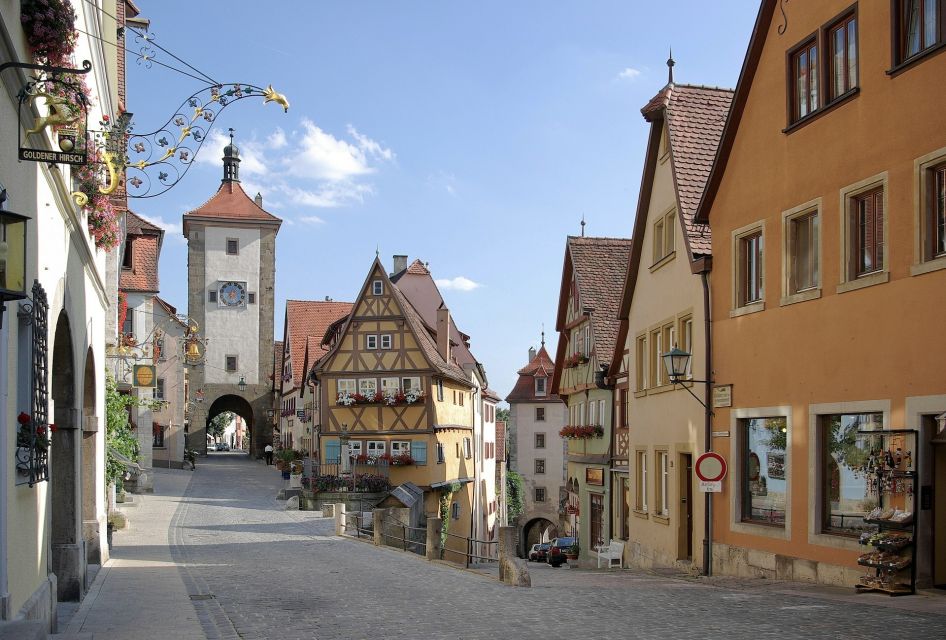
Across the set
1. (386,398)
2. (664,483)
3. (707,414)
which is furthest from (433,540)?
(386,398)

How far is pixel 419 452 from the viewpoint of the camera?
134 feet

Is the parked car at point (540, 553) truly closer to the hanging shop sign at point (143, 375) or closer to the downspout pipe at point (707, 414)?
the hanging shop sign at point (143, 375)

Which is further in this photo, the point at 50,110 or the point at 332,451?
the point at 332,451

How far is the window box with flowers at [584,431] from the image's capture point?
29.6 meters

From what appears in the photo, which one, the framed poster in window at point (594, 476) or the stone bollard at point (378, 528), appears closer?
the stone bollard at point (378, 528)

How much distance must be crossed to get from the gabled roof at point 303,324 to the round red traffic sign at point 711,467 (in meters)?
41.5

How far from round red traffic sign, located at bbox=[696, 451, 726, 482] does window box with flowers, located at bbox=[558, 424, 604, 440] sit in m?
13.0

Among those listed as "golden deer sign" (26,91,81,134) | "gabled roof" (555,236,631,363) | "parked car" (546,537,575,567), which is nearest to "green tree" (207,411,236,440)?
"parked car" (546,537,575,567)

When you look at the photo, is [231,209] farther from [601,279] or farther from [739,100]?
[739,100]

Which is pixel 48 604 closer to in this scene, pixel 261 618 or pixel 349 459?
pixel 261 618

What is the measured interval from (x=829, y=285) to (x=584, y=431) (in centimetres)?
1698

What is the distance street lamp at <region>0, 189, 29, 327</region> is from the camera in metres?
6.00

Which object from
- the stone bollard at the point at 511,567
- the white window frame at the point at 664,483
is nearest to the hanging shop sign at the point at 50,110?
the stone bollard at the point at 511,567

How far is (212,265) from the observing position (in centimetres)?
6625
